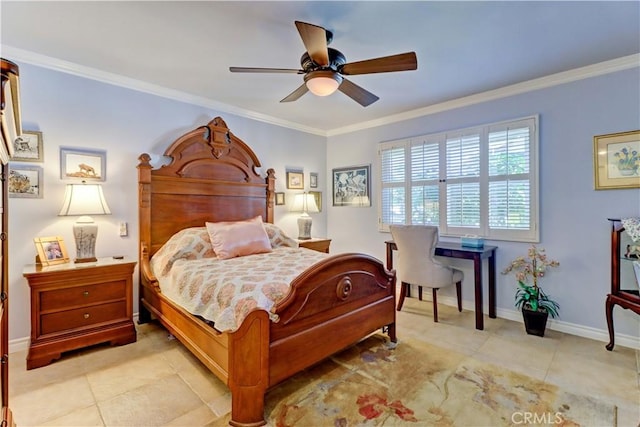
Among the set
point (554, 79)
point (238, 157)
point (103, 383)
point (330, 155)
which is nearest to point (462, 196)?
point (554, 79)

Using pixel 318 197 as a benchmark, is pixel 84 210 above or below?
below

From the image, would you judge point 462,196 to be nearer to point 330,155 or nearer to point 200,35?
point 330,155

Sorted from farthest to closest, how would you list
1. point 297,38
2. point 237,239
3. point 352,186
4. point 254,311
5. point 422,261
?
point 352,186
point 422,261
point 237,239
point 297,38
point 254,311

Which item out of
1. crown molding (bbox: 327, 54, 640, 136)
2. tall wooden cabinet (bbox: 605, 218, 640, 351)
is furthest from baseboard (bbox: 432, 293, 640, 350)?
crown molding (bbox: 327, 54, 640, 136)

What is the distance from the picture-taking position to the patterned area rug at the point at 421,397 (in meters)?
1.75

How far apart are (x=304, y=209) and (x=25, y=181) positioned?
297 cm

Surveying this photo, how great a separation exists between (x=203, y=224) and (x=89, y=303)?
1293 mm

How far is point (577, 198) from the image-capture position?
2.91 m

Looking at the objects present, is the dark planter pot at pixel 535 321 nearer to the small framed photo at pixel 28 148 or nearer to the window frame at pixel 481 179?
the window frame at pixel 481 179

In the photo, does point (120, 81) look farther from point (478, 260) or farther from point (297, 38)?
point (478, 260)

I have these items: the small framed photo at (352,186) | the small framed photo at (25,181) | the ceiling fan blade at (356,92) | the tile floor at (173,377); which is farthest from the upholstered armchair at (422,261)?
the small framed photo at (25,181)

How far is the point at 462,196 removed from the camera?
3.66 metres

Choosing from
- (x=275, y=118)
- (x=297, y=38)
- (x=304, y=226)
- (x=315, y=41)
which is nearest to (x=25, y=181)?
(x=297, y=38)

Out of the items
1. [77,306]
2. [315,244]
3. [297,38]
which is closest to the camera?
[297,38]
